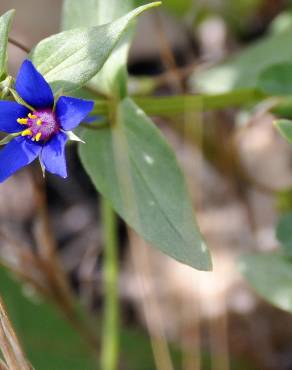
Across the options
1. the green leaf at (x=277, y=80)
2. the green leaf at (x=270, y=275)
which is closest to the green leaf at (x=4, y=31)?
the green leaf at (x=277, y=80)

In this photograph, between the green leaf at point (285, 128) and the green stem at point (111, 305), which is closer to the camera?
the green leaf at point (285, 128)

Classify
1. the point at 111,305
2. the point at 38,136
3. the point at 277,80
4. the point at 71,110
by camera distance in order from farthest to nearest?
the point at 111,305, the point at 277,80, the point at 38,136, the point at 71,110

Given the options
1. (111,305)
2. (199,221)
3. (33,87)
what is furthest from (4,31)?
(199,221)

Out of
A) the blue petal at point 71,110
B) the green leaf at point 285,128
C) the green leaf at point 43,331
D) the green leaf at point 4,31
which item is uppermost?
the green leaf at point 4,31

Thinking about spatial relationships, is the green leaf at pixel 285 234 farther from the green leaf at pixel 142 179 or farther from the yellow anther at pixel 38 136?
the yellow anther at pixel 38 136

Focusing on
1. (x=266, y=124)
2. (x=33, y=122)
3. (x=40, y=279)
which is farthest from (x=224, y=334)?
(x=33, y=122)

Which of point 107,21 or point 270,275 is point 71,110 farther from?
point 270,275
